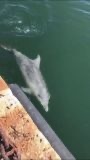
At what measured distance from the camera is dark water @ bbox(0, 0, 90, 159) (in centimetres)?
973

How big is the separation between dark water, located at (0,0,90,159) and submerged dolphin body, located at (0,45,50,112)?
0.15 metres

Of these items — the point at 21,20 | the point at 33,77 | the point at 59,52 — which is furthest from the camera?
the point at 21,20

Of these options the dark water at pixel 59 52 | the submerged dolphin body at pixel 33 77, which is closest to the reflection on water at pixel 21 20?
the dark water at pixel 59 52

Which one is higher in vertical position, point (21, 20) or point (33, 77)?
point (21, 20)

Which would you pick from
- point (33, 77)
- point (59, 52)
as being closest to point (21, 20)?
point (59, 52)

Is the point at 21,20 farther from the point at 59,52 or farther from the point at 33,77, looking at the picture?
the point at 33,77

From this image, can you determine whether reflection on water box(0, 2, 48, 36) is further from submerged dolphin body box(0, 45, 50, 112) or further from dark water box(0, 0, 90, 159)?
submerged dolphin body box(0, 45, 50, 112)

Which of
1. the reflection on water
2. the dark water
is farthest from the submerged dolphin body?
the reflection on water

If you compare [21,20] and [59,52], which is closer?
[59,52]

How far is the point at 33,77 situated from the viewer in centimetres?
1087

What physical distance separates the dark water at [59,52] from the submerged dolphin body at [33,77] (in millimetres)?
149

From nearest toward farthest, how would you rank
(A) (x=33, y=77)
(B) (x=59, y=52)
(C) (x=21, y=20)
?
(A) (x=33, y=77)
(B) (x=59, y=52)
(C) (x=21, y=20)

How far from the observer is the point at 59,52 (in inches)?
474

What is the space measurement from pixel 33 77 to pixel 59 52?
1.60 m
